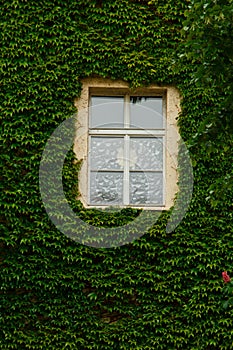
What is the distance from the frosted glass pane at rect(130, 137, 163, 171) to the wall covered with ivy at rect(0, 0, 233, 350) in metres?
0.39

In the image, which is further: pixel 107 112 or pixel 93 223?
pixel 107 112

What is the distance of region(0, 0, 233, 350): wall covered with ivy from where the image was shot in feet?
26.3

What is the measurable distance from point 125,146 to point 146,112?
1.73ft

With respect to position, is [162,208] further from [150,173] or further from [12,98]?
[12,98]

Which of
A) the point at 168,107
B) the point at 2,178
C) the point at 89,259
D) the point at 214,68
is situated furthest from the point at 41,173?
the point at 214,68

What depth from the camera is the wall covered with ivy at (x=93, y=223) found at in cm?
802

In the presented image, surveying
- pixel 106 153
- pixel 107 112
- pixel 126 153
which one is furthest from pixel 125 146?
pixel 107 112

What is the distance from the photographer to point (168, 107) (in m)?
8.83

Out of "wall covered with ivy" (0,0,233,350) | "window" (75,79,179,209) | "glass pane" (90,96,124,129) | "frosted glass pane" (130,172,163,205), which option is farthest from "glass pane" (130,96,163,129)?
"frosted glass pane" (130,172,163,205)

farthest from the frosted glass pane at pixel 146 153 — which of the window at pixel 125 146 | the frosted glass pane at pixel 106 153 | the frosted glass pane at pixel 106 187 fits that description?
the frosted glass pane at pixel 106 187

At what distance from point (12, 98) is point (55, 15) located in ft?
3.81

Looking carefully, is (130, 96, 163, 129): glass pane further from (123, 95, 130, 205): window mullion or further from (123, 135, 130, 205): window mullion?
(123, 135, 130, 205): window mullion

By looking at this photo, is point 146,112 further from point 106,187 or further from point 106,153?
point 106,187

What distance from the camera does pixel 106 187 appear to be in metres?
8.69
